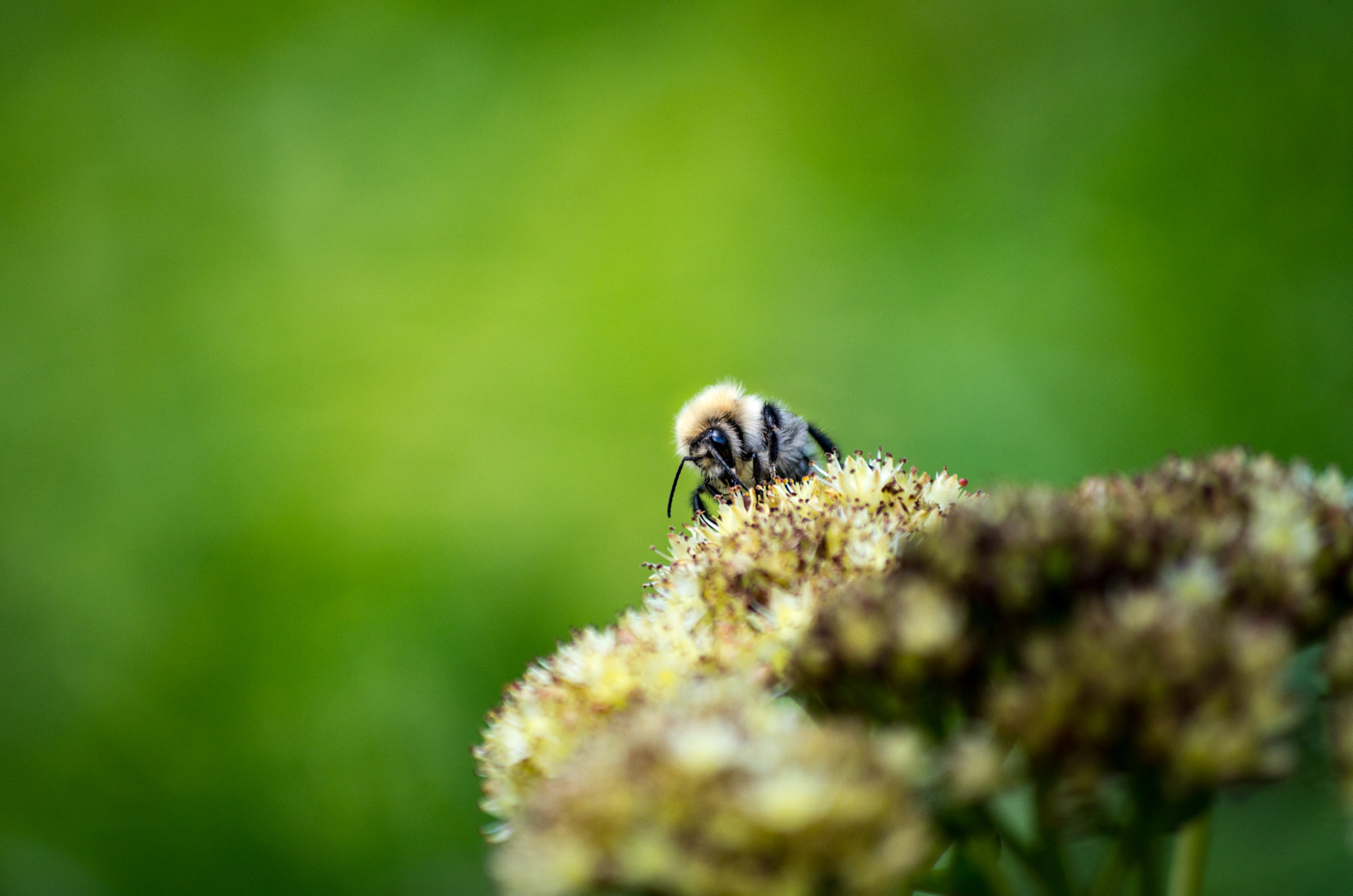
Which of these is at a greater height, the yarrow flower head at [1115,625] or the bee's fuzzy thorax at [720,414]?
the bee's fuzzy thorax at [720,414]

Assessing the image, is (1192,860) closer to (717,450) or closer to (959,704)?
(959,704)

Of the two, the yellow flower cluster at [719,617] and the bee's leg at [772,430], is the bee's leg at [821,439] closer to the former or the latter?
the bee's leg at [772,430]

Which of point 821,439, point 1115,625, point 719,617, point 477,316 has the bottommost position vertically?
point 1115,625

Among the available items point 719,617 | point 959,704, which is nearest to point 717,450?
point 719,617

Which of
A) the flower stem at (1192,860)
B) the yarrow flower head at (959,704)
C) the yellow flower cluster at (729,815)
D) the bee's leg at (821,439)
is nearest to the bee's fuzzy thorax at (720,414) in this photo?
the bee's leg at (821,439)

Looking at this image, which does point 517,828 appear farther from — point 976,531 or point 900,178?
point 900,178

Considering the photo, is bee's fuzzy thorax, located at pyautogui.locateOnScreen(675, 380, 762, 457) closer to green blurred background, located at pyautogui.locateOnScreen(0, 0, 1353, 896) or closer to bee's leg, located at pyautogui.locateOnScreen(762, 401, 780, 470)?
bee's leg, located at pyautogui.locateOnScreen(762, 401, 780, 470)
